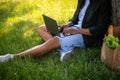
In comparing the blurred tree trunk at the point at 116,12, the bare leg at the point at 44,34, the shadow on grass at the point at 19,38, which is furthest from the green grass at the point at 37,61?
the blurred tree trunk at the point at 116,12

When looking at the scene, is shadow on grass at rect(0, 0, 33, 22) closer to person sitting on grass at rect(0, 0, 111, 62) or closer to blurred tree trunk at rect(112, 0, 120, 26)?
person sitting on grass at rect(0, 0, 111, 62)

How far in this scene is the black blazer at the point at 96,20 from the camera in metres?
5.30

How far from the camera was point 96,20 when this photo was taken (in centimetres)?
545

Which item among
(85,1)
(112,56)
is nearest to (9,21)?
(85,1)

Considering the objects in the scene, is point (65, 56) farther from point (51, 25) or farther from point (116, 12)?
point (116, 12)

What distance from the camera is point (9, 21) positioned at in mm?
7871

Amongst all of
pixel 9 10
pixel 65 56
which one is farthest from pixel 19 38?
pixel 9 10

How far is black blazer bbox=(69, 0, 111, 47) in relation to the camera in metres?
5.30

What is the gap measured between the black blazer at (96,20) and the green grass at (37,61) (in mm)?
199

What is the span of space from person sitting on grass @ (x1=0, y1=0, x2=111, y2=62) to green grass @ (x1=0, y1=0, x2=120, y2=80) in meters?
0.11

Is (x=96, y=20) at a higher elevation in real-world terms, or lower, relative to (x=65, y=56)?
higher

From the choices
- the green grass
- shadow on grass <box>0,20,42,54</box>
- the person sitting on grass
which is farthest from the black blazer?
shadow on grass <box>0,20,42,54</box>

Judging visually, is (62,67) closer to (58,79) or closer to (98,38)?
(58,79)

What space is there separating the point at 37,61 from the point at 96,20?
117 cm
